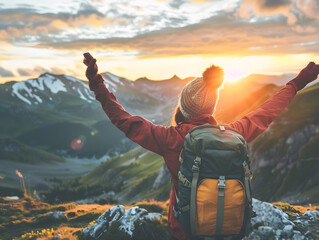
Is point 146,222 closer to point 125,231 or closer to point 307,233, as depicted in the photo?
point 125,231

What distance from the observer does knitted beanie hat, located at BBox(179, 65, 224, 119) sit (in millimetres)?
4141

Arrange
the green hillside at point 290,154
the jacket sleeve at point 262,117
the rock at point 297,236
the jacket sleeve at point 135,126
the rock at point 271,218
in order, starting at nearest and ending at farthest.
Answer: the jacket sleeve at point 135,126, the jacket sleeve at point 262,117, the rock at point 297,236, the rock at point 271,218, the green hillside at point 290,154

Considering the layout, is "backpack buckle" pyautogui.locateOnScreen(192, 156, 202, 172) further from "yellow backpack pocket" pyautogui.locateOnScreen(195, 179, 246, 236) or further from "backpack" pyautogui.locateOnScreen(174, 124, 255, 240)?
"yellow backpack pocket" pyautogui.locateOnScreen(195, 179, 246, 236)

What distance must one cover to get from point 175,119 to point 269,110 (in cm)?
177

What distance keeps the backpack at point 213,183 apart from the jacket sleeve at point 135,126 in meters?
0.43

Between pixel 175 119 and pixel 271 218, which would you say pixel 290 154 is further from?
pixel 175 119

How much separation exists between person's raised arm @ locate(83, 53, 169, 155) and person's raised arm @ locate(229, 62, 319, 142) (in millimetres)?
1449

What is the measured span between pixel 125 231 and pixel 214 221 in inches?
281

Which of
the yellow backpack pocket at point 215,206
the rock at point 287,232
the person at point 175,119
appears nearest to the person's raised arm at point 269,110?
the person at point 175,119

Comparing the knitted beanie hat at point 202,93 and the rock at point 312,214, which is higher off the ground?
the knitted beanie hat at point 202,93

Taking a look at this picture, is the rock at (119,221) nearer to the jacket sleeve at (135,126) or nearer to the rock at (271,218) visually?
the rock at (271,218)

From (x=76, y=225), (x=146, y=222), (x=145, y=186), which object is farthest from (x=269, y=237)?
(x=145, y=186)

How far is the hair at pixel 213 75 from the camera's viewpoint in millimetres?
4137

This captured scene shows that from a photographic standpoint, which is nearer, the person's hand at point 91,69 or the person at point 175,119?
the person at point 175,119
